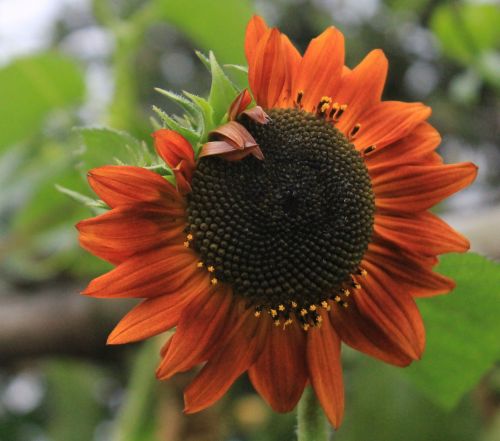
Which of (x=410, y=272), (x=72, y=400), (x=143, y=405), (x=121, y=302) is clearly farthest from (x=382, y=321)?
(x=72, y=400)

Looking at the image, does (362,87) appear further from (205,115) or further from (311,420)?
(311,420)

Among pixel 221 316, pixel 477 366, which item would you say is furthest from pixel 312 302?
pixel 477 366

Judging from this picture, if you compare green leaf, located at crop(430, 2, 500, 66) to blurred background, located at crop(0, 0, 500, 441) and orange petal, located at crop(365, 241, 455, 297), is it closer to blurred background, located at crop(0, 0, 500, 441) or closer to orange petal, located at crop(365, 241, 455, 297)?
blurred background, located at crop(0, 0, 500, 441)

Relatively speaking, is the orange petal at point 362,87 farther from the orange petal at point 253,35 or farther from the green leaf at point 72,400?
the green leaf at point 72,400

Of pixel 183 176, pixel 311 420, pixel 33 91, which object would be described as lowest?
pixel 33 91

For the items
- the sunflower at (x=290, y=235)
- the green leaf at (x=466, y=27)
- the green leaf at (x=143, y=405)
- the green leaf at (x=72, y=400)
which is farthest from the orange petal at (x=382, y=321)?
the green leaf at (x=72, y=400)

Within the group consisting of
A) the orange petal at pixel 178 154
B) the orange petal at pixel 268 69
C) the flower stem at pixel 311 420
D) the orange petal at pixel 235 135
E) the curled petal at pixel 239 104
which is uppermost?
the orange petal at pixel 268 69
